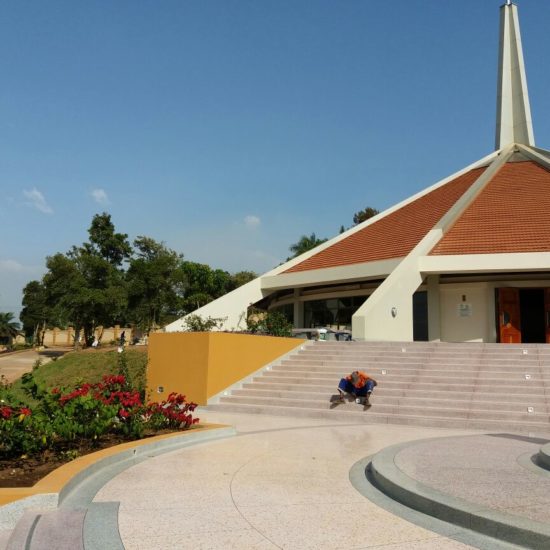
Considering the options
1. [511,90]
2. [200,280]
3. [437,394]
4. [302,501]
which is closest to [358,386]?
[437,394]

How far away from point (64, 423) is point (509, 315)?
1746 cm

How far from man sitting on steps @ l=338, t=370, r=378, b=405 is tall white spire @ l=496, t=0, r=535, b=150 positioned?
2592 centimetres

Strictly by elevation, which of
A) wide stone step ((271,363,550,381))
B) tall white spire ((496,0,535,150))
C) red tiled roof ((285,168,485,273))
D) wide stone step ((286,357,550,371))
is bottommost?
wide stone step ((271,363,550,381))

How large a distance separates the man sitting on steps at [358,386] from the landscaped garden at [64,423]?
162 inches

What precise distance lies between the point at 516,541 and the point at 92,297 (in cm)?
3271

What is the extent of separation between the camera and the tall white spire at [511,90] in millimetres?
32125

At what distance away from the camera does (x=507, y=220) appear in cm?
2119

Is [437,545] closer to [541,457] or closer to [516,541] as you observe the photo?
[516,541]

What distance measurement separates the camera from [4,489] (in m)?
4.30

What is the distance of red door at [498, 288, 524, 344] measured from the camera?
1934 centimetres

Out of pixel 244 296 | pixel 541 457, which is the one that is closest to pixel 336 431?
pixel 541 457

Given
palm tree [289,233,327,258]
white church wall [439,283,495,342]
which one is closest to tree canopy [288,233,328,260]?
palm tree [289,233,327,258]

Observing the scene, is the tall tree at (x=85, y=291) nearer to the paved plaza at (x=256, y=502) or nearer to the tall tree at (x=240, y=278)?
the tall tree at (x=240, y=278)

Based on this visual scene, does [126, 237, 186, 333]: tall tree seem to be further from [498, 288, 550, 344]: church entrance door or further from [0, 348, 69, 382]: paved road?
[498, 288, 550, 344]: church entrance door
